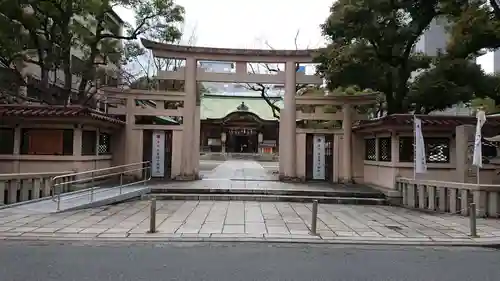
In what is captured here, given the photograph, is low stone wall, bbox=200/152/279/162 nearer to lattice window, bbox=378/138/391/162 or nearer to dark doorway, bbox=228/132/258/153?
dark doorway, bbox=228/132/258/153

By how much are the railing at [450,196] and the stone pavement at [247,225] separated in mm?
640

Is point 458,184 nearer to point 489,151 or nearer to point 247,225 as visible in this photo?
point 489,151

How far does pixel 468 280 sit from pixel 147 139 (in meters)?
15.9

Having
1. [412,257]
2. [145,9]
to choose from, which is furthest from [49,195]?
[412,257]

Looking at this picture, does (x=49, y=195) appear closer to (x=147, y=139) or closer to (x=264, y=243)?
(x=147, y=139)

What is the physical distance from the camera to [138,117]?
19.8 metres

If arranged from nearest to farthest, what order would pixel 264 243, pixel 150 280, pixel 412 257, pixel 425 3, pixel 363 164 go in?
pixel 150 280 → pixel 412 257 → pixel 264 243 → pixel 425 3 → pixel 363 164

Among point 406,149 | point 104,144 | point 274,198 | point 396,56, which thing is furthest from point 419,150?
point 104,144

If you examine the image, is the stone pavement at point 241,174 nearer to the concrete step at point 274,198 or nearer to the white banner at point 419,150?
the concrete step at point 274,198

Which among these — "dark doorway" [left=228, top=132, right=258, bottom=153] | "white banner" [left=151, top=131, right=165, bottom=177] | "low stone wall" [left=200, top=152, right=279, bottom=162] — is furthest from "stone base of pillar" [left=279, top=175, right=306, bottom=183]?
"dark doorway" [left=228, top=132, right=258, bottom=153]

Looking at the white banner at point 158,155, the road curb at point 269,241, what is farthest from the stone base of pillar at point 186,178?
the road curb at point 269,241

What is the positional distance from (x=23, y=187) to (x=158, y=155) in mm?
6429

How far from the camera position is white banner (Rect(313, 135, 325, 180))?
19.5 m

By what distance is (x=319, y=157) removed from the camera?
64.1 feet
